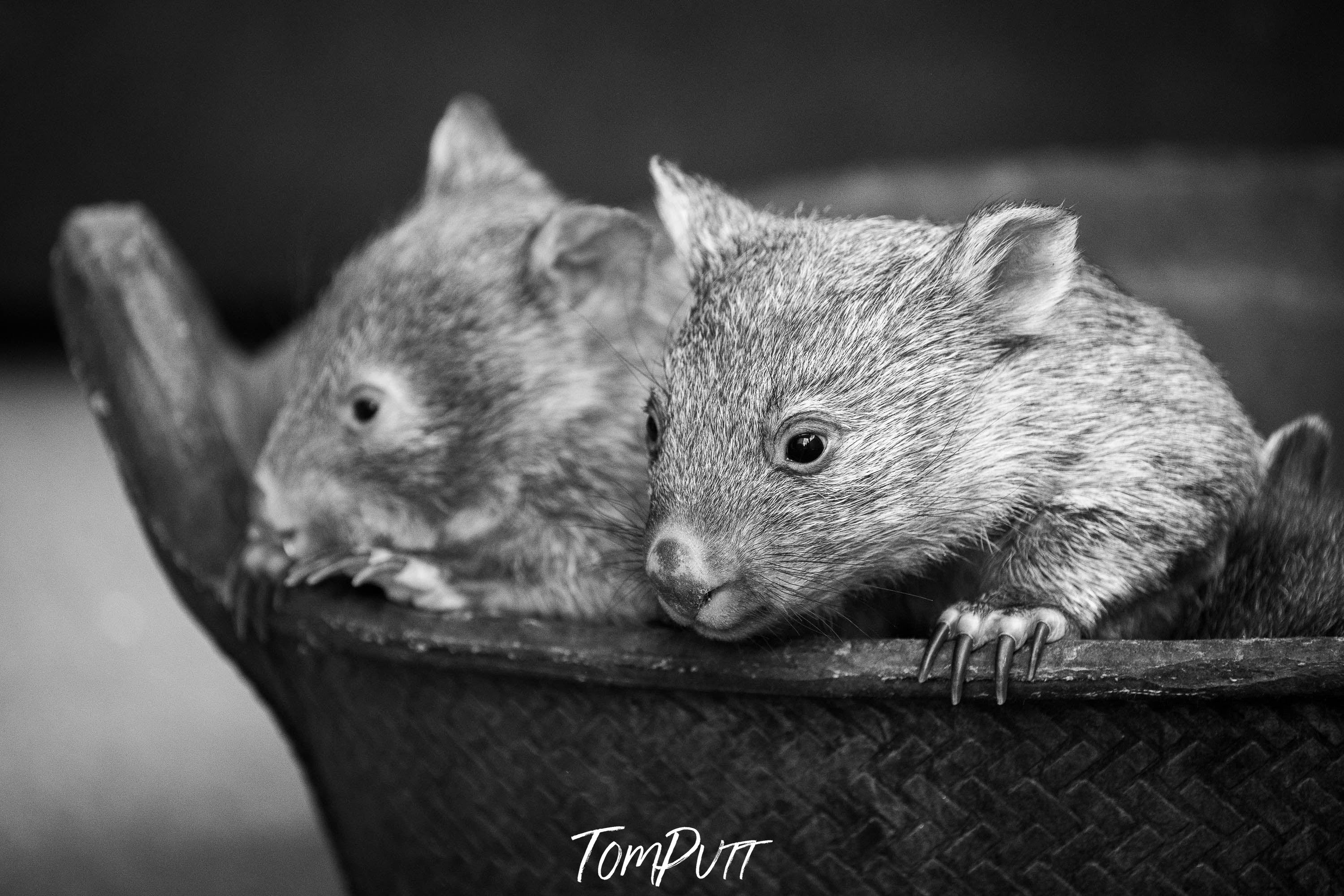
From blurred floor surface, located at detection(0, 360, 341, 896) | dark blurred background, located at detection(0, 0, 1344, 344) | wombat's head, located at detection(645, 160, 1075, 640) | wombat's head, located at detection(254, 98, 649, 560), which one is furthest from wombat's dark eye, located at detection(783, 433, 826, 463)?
dark blurred background, located at detection(0, 0, 1344, 344)

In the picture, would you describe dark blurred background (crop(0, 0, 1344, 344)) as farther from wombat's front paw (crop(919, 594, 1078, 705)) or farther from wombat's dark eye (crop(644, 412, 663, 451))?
wombat's front paw (crop(919, 594, 1078, 705))

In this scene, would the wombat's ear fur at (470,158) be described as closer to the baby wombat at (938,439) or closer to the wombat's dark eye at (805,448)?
the baby wombat at (938,439)

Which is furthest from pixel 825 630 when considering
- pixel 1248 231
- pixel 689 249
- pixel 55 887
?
pixel 1248 231

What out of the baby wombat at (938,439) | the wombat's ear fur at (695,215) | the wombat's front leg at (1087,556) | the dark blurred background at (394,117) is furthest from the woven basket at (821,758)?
the dark blurred background at (394,117)

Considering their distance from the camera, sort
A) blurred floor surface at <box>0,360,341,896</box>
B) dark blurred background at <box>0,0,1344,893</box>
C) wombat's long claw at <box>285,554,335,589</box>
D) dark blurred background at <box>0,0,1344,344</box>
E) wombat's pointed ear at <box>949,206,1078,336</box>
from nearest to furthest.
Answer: wombat's pointed ear at <box>949,206,1078,336</box>
wombat's long claw at <box>285,554,335,589</box>
blurred floor surface at <box>0,360,341,896</box>
dark blurred background at <box>0,0,1344,893</box>
dark blurred background at <box>0,0,1344,344</box>

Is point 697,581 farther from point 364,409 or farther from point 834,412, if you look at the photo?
point 364,409

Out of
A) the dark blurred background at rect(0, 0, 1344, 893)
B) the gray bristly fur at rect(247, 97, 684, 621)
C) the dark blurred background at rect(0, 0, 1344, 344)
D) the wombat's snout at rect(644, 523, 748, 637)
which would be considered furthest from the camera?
the dark blurred background at rect(0, 0, 1344, 344)

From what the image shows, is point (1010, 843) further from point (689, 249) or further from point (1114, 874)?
point (689, 249)

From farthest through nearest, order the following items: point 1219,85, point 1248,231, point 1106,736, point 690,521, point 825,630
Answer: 1. point 1219,85
2. point 1248,231
3. point 825,630
4. point 690,521
5. point 1106,736
